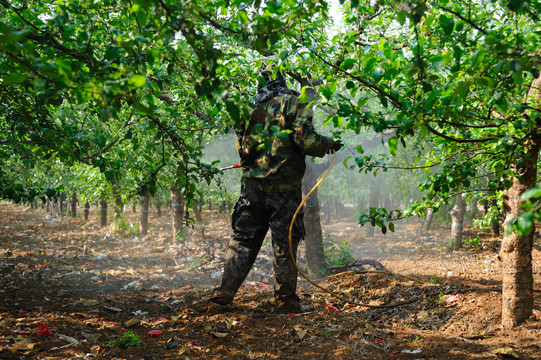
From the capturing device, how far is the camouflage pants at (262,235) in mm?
3877

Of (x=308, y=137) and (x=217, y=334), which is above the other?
(x=308, y=137)

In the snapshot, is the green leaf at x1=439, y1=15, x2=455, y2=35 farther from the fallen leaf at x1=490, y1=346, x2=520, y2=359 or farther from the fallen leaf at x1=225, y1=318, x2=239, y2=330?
the fallen leaf at x1=225, y1=318, x2=239, y2=330

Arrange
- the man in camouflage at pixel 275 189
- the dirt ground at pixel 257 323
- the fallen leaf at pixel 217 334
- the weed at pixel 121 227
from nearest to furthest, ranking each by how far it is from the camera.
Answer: the dirt ground at pixel 257 323
the fallen leaf at pixel 217 334
the man in camouflage at pixel 275 189
the weed at pixel 121 227

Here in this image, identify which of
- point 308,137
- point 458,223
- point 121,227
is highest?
point 308,137

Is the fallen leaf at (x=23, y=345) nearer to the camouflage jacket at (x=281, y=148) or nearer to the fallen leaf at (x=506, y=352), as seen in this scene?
the camouflage jacket at (x=281, y=148)

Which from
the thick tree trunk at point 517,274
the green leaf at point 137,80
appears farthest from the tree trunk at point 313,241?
the green leaf at point 137,80

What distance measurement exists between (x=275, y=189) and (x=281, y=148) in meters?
0.43

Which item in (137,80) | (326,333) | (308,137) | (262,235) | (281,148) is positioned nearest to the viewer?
(137,80)

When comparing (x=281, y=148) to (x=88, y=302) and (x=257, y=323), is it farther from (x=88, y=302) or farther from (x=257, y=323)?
(x=88, y=302)

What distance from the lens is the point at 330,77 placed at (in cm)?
265

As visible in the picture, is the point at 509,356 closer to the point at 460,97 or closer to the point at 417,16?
the point at 460,97

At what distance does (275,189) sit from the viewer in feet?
13.2

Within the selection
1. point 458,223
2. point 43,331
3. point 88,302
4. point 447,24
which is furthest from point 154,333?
point 458,223

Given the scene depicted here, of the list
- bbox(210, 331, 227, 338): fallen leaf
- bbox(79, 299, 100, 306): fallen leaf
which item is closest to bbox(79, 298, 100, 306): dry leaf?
bbox(79, 299, 100, 306): fallen leaf
